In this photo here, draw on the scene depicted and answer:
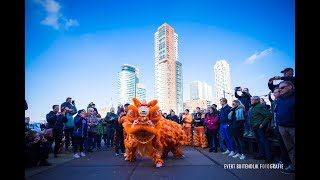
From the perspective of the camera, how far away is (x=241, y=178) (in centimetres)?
409

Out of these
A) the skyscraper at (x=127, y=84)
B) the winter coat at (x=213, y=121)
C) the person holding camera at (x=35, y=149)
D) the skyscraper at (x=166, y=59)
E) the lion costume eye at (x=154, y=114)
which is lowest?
the person holding camera at (x=35, y=149)

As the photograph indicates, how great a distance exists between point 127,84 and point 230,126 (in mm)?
3128

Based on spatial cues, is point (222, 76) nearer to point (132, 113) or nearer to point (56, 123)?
point (132, 113)

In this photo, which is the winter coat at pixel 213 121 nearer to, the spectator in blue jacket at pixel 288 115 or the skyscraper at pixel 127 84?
the skyscraper at pixel 127 84

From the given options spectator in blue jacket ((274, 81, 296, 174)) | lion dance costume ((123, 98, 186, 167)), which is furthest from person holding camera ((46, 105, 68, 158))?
spectator in blue jacket ((274, 81, 296, 174))


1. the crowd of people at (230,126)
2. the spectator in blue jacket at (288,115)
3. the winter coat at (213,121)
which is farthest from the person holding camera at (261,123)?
the winter coat at (213,121)

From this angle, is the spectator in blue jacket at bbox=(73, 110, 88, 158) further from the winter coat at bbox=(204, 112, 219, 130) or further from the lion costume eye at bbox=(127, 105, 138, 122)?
the winter coat at bbox=(204, 112, 219, 130)

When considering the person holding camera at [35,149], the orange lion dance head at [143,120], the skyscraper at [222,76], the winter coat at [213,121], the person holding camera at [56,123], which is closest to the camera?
the skyscraper at [222,76]

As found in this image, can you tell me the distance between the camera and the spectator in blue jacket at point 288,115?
14.5ft

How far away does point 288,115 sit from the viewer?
4469mm
